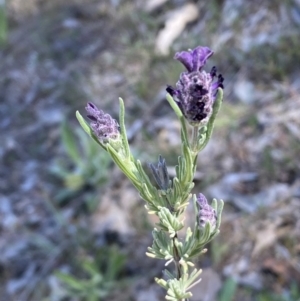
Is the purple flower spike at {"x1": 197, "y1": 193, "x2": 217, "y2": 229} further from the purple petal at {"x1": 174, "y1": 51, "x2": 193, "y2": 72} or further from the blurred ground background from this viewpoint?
the blurred ground background

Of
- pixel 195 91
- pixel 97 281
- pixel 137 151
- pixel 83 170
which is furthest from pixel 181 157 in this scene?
pixel 83 170

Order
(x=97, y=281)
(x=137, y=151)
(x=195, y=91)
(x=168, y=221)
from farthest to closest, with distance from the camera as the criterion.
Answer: (x=137, y=151) < (x=97, y=281) < (x=168, y=221) < (x=195, y=91)

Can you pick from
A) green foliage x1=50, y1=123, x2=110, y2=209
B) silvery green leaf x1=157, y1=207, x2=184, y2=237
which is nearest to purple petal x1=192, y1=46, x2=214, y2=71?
silvery green leaf x1=157, y1=207, x2=184, y2=237

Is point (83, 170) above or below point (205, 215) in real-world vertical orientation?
above

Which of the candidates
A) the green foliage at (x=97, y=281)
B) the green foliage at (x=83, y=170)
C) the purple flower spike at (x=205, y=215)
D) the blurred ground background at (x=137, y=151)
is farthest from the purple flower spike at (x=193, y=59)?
the green foliage at (x=83, y=170)

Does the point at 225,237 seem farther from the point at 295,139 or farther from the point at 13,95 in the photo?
the point at 13,95

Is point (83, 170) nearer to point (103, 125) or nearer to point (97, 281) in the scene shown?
point (97, 281)
